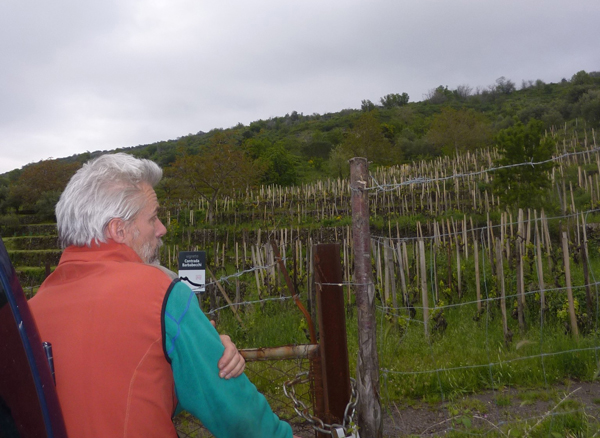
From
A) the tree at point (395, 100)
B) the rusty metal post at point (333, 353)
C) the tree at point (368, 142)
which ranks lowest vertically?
the rusty metal post at point (333, 353)

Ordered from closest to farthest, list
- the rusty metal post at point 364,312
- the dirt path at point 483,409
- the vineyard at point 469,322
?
1. the rusty metal post at point 364,312
2. the dirt path at point 483,409
3. the vineyard at point 469,322

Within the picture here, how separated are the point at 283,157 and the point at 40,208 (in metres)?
21.8

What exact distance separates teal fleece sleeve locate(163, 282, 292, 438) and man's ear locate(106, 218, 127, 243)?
11.5 inches

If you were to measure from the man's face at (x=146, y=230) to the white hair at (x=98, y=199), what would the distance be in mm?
23

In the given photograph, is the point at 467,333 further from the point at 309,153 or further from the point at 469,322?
the point at 309,153

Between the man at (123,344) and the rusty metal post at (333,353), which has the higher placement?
the man at (123,344)

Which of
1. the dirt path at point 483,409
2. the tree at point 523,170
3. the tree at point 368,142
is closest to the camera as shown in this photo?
the dirt path at point 483,409

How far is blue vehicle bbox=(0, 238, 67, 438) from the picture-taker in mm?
828

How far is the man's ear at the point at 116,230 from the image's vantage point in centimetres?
132

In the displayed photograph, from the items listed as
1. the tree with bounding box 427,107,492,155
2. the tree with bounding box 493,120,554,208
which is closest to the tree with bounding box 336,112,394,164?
the tree with bounding box 427,107,492,155

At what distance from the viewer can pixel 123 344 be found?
1.10 metres

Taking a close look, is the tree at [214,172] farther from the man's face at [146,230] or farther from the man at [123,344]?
the man at [123,344]

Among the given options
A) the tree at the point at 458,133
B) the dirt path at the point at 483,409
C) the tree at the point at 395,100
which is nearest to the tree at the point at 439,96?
the tree at the point at 395,100

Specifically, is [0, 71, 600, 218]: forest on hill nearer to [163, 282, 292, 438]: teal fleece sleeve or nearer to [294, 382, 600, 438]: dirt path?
[294, 382, 600, 438]: dirt path
